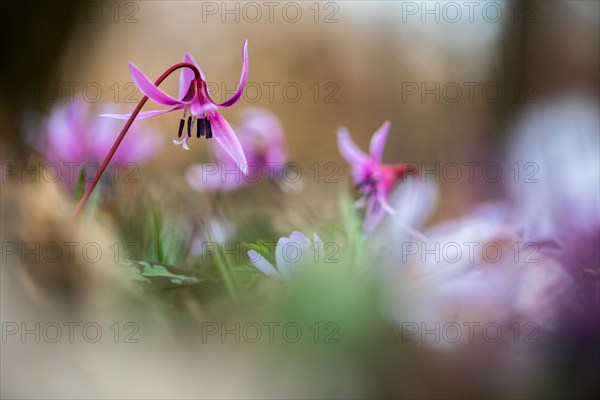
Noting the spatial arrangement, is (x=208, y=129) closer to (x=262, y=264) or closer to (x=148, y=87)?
(x=148, y=87)

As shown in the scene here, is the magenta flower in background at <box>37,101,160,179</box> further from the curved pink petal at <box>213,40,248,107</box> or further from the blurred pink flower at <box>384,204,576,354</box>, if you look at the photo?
the blurred pink flower at <box>384,204,576,354</box>

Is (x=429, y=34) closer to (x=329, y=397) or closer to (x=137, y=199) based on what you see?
(x=137, y=199)

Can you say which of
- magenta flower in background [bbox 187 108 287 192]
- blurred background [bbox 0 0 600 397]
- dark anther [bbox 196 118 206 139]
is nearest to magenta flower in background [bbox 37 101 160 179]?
magenta flower in background [bbox 187 108 287 192]

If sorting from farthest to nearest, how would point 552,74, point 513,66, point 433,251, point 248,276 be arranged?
point 552,74, point 513,66, point 433,251, point 248,276

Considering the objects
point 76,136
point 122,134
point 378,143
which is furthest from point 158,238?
point 76,136

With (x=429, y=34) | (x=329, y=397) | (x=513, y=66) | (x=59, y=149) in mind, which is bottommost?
(x=329, y=397)

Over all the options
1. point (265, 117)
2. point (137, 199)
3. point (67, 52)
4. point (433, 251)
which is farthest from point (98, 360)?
point (67, 52)

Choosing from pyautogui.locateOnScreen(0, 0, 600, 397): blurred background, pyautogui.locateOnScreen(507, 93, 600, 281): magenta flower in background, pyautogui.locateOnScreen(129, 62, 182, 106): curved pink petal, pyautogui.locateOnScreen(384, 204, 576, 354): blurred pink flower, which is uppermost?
pyautogui.locateOnScreen(0, 0, 600, 397): blurred background

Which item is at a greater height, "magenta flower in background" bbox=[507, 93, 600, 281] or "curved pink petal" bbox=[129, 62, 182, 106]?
"curved pink petal" bbox=[129, 62, 182, 106]
